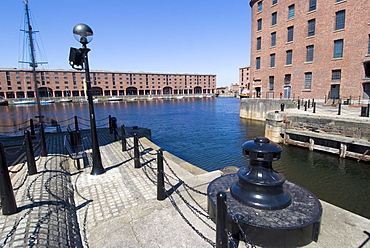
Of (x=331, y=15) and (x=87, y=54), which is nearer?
(x=87, y=54)

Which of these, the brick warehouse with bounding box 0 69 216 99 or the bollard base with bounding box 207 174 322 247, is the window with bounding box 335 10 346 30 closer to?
the bollard base with bounding box 207 174 322 247

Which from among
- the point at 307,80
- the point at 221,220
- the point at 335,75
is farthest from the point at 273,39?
the point at 221,220

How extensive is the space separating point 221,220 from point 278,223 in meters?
1.26

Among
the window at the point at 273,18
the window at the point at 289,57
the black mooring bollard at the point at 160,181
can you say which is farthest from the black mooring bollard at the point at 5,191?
the window at the point at 273,18

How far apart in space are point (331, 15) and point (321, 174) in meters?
25.3

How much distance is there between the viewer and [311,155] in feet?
45.8

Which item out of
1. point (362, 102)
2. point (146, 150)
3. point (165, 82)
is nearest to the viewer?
point (146, 150)

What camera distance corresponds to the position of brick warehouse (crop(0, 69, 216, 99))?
3637 inches

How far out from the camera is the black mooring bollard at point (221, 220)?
8.64 feet

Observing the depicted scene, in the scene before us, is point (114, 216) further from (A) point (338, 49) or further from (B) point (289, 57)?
(B) point (289, 57)

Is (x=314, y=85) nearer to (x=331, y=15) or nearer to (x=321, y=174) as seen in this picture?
(x=331, y=15)

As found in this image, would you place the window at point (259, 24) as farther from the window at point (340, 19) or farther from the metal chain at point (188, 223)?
the metal chain at point (188, 223)

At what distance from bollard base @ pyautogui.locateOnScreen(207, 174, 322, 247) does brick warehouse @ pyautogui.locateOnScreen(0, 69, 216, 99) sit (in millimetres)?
85899

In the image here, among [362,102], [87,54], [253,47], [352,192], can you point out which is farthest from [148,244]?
[253,47]
